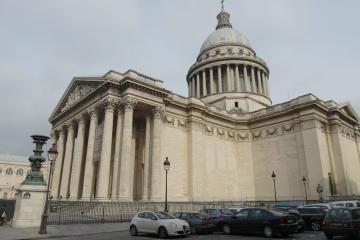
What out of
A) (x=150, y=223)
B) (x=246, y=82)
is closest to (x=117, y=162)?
(x=150, y=223)

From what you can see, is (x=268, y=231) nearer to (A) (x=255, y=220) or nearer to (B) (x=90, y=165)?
(A) (x=255, y=220)

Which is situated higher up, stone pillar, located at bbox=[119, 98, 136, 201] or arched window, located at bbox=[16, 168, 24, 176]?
arched window, located at bbox=[16, 168, 24, 176]

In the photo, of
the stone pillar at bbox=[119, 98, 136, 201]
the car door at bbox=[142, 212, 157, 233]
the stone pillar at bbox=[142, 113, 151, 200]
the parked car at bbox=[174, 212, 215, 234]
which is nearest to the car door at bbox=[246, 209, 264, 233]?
the parked car at bbox=[174, 212, 215, 234]

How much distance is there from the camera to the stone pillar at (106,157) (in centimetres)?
2759

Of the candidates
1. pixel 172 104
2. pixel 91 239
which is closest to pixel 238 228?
pixel 91 239

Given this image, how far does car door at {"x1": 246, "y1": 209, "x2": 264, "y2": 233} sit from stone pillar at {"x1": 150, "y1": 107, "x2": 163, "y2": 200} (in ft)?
50.2

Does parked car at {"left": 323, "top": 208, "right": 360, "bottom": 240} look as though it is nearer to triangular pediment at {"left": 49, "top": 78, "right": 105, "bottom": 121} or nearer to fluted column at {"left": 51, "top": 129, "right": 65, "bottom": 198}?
triangular pediment at {"left": 49, "top": 78, "right": 105, "bottom": 121}

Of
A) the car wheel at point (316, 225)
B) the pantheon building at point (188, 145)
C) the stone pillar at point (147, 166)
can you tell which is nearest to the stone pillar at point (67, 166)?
the pantheon building at point (188, 145)

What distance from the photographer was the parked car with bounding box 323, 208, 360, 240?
1248cm

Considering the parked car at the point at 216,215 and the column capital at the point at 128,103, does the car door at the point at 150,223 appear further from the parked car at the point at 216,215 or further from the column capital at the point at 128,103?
the column capital at the point at 128,103

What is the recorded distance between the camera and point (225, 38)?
6175 centimetres

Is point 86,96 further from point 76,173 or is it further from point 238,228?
point 238,228

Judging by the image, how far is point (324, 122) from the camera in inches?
1522

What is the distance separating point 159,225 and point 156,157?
15.9 metres
